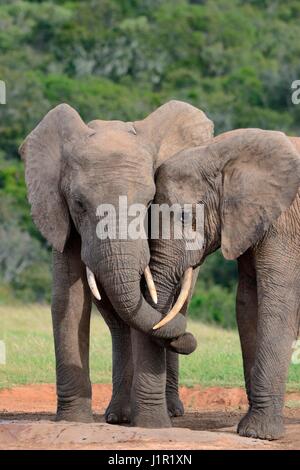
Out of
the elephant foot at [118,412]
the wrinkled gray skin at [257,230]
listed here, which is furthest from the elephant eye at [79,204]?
the elephant foot at [118,412]

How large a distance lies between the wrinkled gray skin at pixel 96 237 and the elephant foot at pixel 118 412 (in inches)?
14.9

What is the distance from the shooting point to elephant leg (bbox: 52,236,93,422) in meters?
8.77


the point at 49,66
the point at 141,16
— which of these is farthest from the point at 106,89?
the point at 141,16

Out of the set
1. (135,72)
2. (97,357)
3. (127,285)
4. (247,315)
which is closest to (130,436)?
(127,285)

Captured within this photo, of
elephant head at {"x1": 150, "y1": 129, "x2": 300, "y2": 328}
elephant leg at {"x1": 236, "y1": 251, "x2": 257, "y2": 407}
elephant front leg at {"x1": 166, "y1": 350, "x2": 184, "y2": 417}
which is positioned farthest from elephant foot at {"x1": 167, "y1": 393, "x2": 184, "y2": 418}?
elephant head at {"x1": 150, "y1": 129, "x2": 300, "y2": 328}

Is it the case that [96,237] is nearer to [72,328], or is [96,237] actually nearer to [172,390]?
[72,328]

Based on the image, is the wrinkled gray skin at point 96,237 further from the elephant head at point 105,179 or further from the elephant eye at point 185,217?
the elephant eye at point 185,217

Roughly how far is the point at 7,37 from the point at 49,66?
1.74m

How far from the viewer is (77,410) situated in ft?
29.1

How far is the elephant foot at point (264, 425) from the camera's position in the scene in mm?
8391

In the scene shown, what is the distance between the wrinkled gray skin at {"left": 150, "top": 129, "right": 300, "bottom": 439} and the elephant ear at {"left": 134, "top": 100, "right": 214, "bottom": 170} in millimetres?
269

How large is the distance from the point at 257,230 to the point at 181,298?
595mm

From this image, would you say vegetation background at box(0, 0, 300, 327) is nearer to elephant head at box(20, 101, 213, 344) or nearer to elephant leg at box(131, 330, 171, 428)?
elephant head at box(20, 101, 213, 344)

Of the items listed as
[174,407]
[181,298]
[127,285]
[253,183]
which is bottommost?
[174,407]
